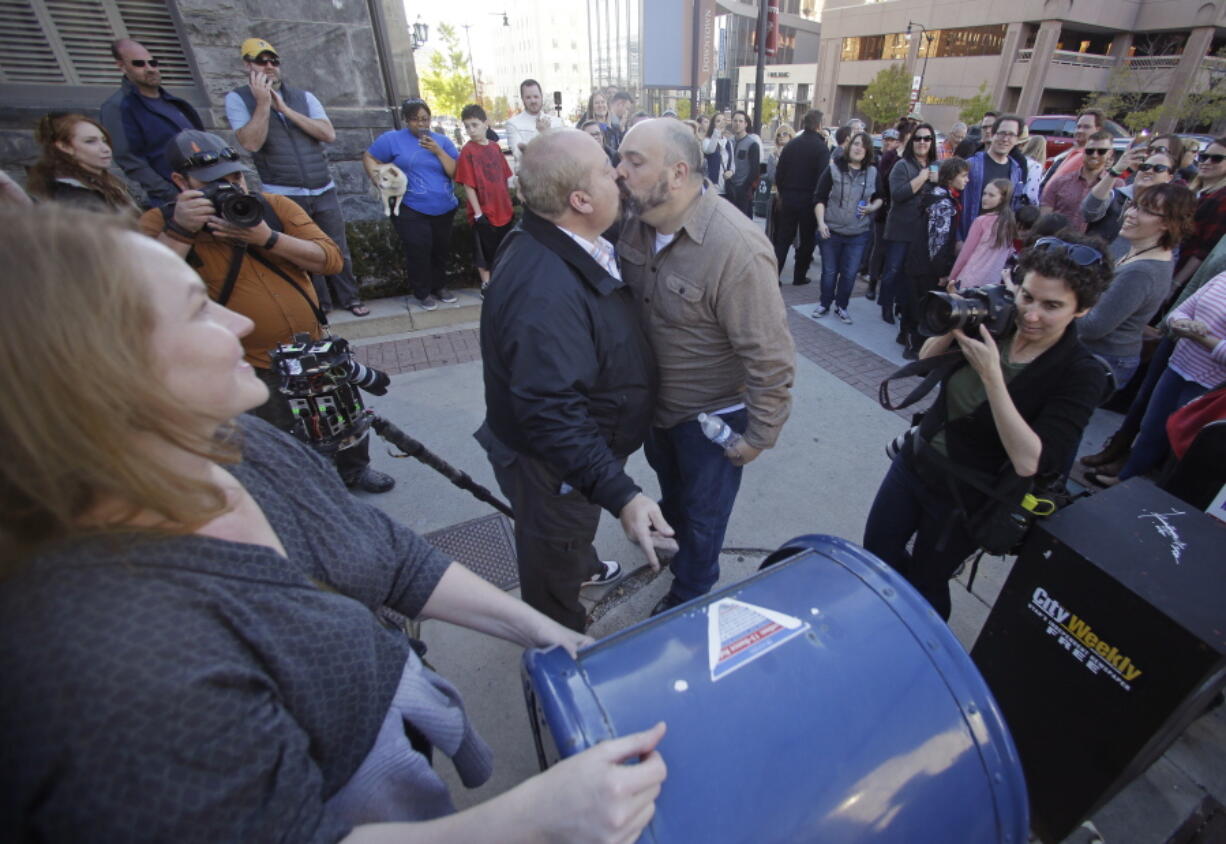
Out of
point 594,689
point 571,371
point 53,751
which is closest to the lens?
point 53,751

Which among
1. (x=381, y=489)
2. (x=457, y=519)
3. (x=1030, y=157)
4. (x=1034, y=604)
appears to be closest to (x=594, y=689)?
(x=1034, y=604)

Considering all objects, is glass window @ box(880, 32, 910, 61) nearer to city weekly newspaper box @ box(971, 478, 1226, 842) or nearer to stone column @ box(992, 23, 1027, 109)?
stone column @ box(992, 23, 1027, 109)

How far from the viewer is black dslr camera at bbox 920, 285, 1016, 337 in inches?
67.9

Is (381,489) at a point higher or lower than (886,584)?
lower

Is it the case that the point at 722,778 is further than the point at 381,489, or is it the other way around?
the point at 381,489

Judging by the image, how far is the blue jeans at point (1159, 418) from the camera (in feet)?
10.1

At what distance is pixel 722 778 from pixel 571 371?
1121mm

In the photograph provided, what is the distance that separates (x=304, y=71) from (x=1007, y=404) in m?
6.84

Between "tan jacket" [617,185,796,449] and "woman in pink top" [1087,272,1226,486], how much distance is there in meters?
2.40

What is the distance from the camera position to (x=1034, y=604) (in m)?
1.74

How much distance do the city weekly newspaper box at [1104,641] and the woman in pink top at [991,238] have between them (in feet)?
9.91

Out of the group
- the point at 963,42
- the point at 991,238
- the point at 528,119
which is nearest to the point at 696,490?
the point at 991,238

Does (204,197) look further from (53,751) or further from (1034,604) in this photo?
(1034,604)

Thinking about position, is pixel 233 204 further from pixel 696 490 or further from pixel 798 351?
pixel 798 351
